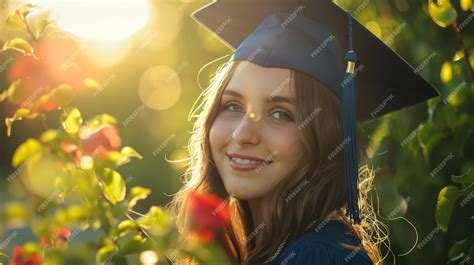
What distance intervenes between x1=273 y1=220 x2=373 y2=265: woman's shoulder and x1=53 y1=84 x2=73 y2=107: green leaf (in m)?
0.76

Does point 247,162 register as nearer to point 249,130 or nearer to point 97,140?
point 249,130

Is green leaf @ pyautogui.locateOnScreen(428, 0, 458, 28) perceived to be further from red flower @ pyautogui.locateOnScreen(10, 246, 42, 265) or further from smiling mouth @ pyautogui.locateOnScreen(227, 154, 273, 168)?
red flower @ pyautogui.locateOnScreen(10, 246, 42, 265)

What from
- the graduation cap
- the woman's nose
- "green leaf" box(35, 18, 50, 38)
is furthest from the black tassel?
"green leaf" box(35, 18, 50, 38)

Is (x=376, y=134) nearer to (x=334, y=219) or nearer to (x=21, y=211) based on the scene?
(x=334, y=219)

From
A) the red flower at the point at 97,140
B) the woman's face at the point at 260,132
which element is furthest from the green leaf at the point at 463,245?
the red flower at the point at 97,140

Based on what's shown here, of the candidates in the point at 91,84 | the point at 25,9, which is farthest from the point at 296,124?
the point at 25,9

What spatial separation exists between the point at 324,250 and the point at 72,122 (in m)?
0.83

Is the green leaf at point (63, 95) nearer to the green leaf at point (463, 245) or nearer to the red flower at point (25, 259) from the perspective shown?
the red flower at point (25, 259)

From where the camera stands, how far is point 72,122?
4.91 ft

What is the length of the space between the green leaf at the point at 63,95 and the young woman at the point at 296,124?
2.55 feet

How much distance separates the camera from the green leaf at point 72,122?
1.47 m

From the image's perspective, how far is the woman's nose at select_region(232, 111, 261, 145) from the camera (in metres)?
2.25

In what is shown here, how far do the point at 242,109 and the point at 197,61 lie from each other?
6787mm

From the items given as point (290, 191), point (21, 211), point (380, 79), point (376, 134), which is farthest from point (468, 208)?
point (21, 211)
